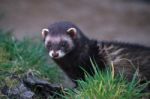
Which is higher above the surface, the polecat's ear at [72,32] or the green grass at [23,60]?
the polecat's ear at [72,32]

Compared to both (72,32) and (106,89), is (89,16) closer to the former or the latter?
(72,32)

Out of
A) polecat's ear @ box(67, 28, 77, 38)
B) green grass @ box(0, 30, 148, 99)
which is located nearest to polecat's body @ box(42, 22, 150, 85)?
polecat's ear @ box(67, 28, 77, 38)

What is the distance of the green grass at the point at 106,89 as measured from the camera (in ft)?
29.7

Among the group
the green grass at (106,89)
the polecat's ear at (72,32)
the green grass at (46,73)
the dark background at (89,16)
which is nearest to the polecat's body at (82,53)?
the polecat's ear at (72,32)

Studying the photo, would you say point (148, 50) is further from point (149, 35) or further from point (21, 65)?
point (149, 35)

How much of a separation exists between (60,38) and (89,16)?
9649 mm

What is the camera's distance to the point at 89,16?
19922 millimetres

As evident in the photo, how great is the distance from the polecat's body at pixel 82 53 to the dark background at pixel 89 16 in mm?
7047

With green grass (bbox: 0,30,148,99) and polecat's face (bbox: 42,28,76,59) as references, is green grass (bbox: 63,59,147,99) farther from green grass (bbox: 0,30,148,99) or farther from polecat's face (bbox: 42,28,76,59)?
polecat's face (bbox: 42,28,76,59)

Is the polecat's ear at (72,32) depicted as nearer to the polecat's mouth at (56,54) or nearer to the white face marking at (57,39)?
the white face marking at (57,39)

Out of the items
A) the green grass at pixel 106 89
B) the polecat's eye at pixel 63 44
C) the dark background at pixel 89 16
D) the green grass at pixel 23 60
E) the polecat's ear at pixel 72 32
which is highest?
the polecat's ear at pixel 72 32

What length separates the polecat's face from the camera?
10227 mm

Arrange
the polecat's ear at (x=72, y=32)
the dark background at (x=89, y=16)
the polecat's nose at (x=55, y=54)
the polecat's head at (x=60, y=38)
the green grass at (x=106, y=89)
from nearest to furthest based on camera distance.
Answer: the green grass at (x=106, y=89) → the polecat's nose at (x=55, y=54) → the polecat's head at (x=60, y=38) → the polecat's ear at (x=72, y=32) → the dark background at (x=89, y=16)

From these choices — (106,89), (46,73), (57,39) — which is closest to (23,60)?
(46,73)
